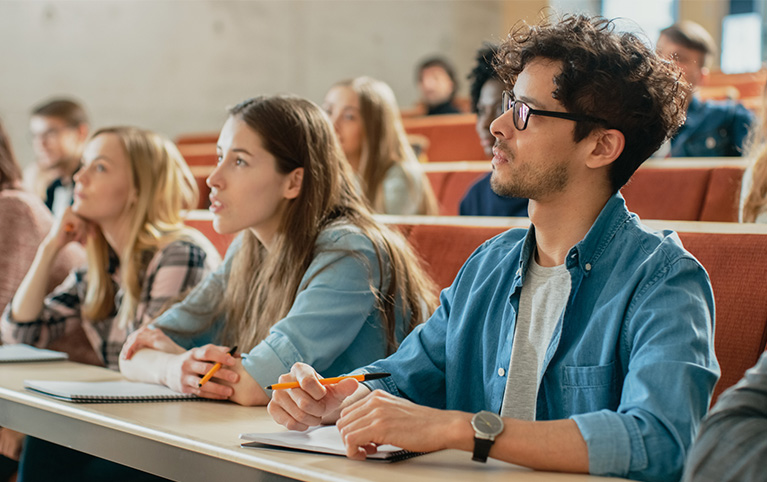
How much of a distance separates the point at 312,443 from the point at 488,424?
0.25 m

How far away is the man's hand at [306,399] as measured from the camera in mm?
1269

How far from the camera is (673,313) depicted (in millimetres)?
1112

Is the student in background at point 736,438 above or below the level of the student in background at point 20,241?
above

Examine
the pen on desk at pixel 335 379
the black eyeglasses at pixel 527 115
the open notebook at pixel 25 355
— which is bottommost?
the open notebook at pixel 25 355

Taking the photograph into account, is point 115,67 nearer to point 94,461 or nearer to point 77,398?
point 94,461

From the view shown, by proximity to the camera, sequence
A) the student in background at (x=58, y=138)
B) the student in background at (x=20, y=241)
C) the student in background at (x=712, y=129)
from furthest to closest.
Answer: the student in background at (x=58, y=138)
the student in background at (x=712, y=129)
the student in background at (x=20, y=241)

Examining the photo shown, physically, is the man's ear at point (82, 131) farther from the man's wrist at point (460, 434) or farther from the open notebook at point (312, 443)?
the man's wrist at point (460, 434)

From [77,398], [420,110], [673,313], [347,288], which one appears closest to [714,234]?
[673,313]

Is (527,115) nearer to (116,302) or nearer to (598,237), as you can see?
(598,237)

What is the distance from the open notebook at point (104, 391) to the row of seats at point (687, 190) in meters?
1.46

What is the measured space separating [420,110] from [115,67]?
2202 millimetres

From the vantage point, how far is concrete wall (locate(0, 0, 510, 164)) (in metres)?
5.83

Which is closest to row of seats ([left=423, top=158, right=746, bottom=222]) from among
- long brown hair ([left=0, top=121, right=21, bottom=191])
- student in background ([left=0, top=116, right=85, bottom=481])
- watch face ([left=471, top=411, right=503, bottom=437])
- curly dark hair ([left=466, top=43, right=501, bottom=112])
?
curly dark hair ([left=466, top=43, right=501, bottom=112])

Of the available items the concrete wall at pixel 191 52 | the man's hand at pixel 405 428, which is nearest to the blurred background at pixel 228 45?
the concrete wall at pixel 191 52
